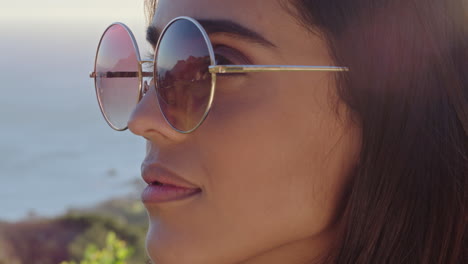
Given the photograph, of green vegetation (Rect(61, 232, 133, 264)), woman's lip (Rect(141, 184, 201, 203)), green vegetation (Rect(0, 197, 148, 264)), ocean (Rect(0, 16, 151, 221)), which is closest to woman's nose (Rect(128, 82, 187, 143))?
woman's lip (Rect(141, 184, 201, 203))

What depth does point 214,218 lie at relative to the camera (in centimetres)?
163

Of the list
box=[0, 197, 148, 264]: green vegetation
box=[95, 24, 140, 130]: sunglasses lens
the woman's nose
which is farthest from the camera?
box=[0, 197, 148, 264]: green vegetation

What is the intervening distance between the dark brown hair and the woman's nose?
482 mm

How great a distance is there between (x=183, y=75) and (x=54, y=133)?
1158cm

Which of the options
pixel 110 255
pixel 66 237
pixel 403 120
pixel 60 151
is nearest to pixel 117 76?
pixel 403 120

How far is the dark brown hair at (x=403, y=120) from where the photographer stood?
1.64 metres

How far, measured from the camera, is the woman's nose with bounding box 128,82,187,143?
171 cm

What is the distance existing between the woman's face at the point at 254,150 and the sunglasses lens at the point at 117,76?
0.46m

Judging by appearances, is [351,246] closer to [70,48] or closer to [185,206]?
[185,206]

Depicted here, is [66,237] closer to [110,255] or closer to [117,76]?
[110,255]

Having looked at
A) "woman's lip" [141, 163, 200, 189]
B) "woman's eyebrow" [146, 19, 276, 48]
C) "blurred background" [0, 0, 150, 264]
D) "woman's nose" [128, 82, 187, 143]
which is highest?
"woman's eyebrow" [146, 19, 276, 48]

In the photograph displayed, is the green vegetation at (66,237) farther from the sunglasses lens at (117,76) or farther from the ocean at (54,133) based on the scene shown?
the sunglasses lens at (117,76)

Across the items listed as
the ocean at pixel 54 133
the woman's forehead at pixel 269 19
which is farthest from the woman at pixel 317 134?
the ocean at pixel 54 133

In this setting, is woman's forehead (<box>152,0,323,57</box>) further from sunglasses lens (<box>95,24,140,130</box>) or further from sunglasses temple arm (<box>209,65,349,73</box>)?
sunglasses lens (<box>95,24,140,130</box>)
